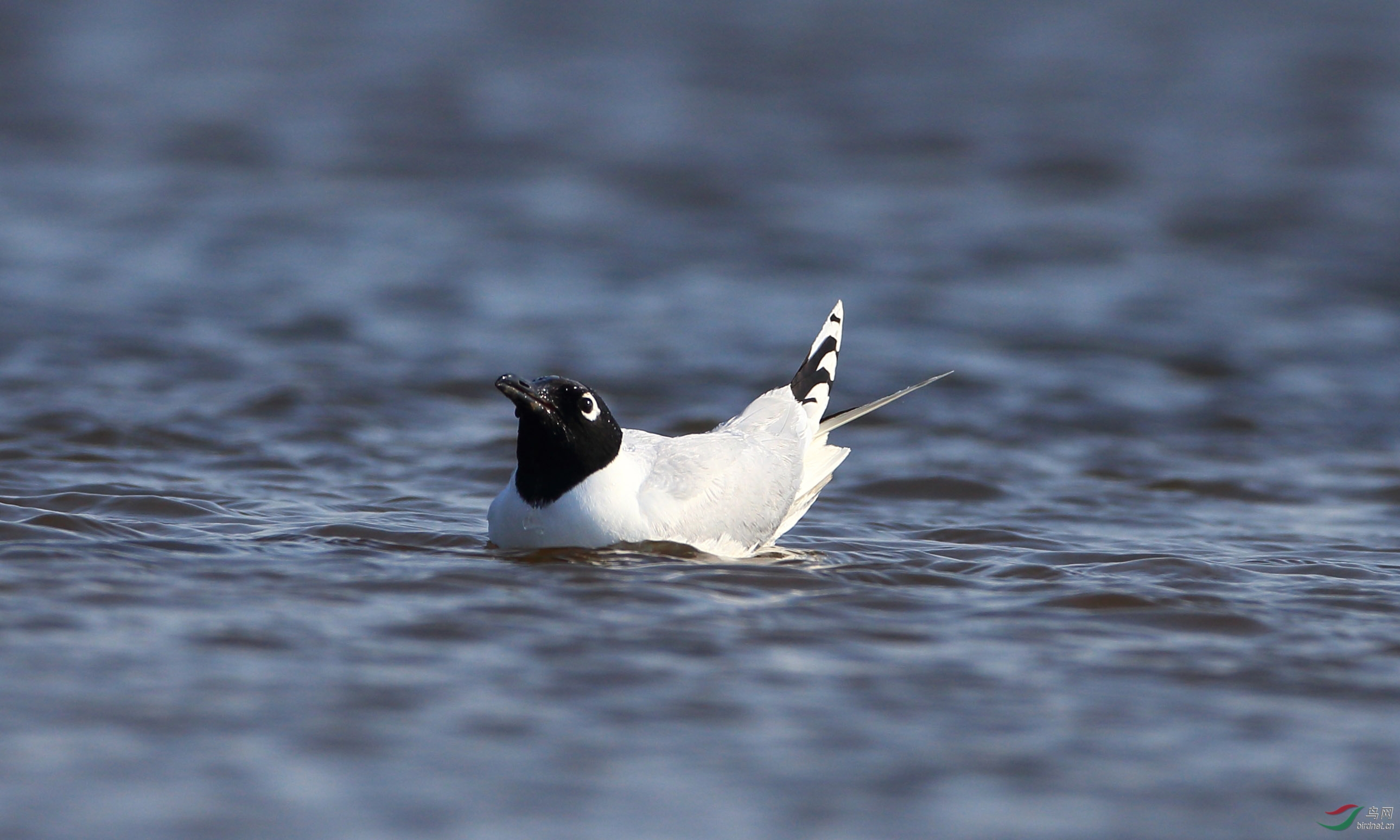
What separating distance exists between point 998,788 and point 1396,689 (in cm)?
172

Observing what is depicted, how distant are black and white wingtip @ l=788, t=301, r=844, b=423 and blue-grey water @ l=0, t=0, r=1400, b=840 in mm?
604

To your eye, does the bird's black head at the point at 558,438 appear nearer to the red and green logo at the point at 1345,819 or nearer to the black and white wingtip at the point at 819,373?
the black and white wingtip at the point at 819,373

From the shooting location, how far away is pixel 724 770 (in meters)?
4.47

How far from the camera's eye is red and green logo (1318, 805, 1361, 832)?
4305 mm

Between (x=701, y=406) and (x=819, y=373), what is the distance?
6.43 feet

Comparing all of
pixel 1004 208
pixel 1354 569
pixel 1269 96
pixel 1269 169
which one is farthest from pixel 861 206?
pixel 1354 569

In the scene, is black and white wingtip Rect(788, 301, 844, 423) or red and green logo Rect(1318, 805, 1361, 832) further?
black and white wingtip Rect(788, 301, 844, 423)

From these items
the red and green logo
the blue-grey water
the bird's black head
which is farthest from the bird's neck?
the red and green logo

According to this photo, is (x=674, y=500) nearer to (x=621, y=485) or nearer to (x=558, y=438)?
(x=621, y=485)

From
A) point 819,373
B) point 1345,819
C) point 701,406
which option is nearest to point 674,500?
point 819,373

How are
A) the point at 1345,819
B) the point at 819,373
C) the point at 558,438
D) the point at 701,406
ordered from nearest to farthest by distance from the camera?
the point at 1345,819
the point at 558,438
the point at 819,373
the point at 701,406

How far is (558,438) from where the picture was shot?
21.9 feet

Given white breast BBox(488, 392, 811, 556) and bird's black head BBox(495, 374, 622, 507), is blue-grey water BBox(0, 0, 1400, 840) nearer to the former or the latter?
white breast BBox(488, 392, 811, 556)

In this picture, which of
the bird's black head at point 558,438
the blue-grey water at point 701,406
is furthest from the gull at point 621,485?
the blue-grey water at point 701,406
